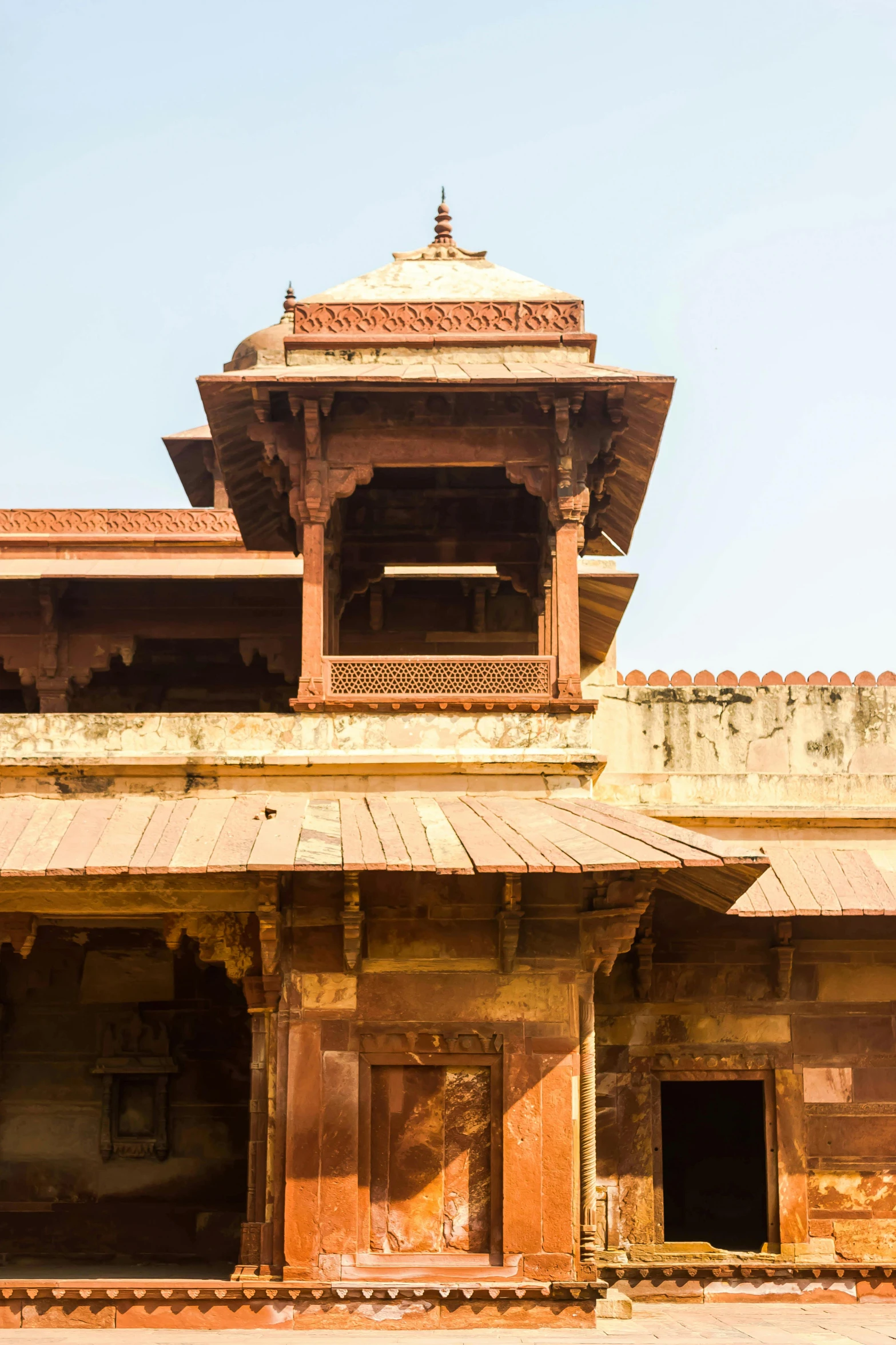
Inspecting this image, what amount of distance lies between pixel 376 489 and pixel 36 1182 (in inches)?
247

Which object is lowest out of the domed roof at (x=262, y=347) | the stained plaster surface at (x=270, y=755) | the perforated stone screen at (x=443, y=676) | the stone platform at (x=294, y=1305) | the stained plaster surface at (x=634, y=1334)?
the stained plaster surface at (x=634, y=1334)

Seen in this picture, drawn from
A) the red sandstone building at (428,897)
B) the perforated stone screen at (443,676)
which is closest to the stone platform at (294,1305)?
the red sandstone building at (428,897)

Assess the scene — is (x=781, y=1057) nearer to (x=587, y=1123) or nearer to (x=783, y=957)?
(x=783, y=957)

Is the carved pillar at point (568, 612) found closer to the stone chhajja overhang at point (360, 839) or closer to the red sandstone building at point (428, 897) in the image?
the red sandstone building at point (428, 897)

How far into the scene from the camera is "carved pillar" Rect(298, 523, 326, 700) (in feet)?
30.9

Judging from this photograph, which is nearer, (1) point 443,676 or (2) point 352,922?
(2) point 352,922

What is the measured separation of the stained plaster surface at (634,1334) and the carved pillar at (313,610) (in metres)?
3.78

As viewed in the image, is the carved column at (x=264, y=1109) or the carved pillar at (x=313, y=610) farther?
the carved pillar at (x=313, y=610)

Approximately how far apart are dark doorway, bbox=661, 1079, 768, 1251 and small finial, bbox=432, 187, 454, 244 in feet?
26.9

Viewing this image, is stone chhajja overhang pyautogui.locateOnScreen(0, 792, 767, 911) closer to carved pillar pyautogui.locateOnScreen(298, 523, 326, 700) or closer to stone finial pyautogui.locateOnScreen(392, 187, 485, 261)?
carved pillar pyautogui.locateOnScreen(298, 523, 326, 700)

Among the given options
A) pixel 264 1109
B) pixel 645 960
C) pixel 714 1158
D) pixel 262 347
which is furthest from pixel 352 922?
pixel 262 347

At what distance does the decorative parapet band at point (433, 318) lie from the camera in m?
10.2

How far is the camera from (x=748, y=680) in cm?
1190

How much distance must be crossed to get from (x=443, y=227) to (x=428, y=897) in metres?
6.03
